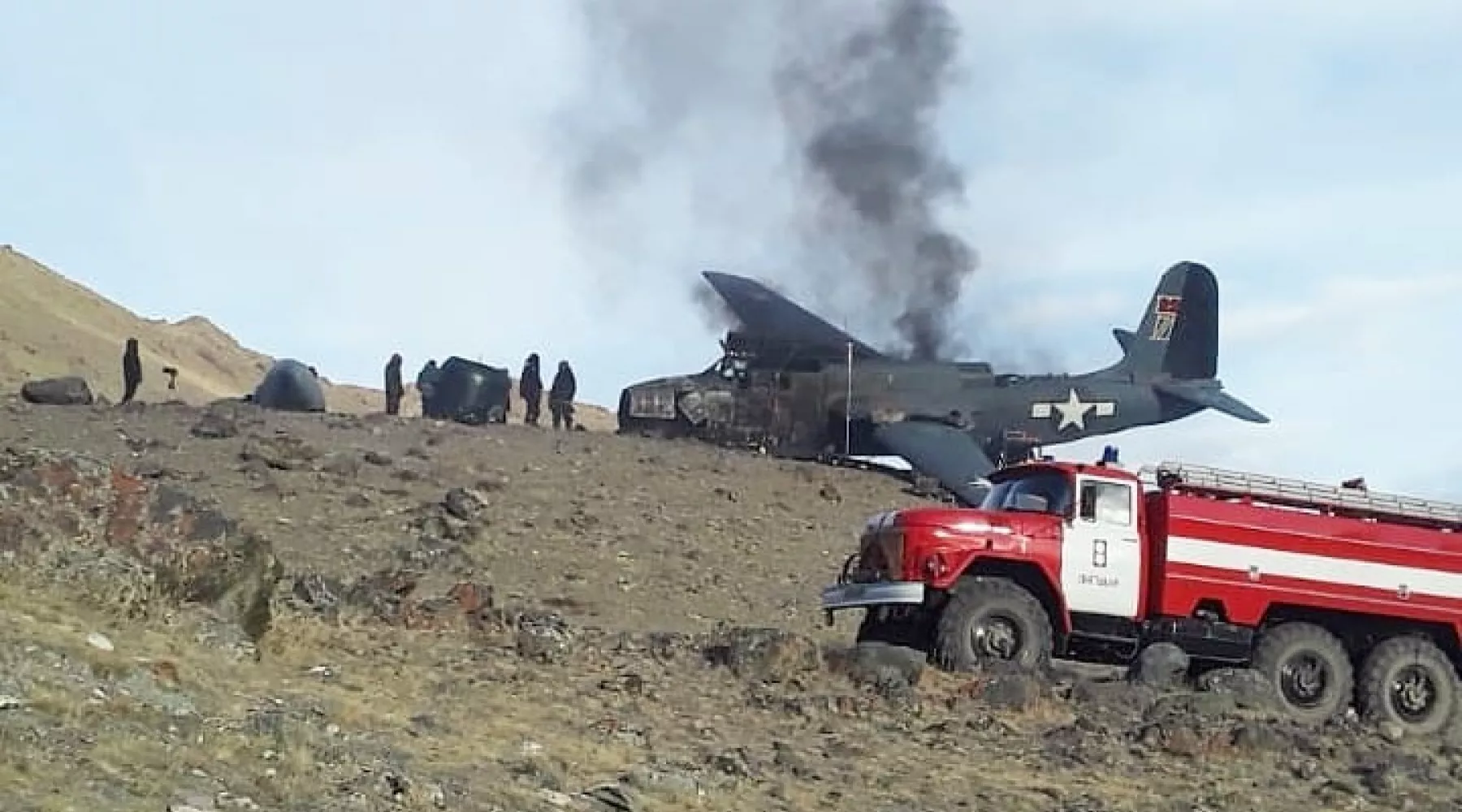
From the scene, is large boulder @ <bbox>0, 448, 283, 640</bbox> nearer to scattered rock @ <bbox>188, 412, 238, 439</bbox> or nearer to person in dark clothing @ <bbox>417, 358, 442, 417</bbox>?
scattered rock @ <bbox>188, 412, 238, 439</bbox>

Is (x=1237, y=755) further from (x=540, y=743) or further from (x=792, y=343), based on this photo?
(x=792, y=343)

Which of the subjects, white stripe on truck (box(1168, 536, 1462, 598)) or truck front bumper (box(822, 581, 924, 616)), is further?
white stripe on truck (box(1168, 536, 1462, 598))

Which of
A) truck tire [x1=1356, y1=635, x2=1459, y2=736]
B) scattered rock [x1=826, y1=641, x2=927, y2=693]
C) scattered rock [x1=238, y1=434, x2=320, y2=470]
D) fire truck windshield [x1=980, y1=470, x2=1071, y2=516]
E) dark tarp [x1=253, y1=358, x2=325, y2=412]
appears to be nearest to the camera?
scattered rock [x1=826, y1=641, x2=927, y2=693]

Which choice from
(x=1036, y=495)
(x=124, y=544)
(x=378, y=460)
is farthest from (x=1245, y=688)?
(x=378, y=460)

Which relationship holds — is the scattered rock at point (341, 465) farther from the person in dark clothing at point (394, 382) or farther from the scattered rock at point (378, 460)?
the person in dark clothing at point (394, 382)

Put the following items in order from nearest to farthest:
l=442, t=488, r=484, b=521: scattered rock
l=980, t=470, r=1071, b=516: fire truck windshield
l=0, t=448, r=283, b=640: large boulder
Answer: l=0, t=448, r=283, b=640: large boulder < l=980, t=470, r=1071, b=516: fire truck windshield < l=442, t=488, r=484, b=521: scattered rock

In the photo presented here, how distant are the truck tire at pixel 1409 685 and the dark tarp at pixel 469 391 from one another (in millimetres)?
22570

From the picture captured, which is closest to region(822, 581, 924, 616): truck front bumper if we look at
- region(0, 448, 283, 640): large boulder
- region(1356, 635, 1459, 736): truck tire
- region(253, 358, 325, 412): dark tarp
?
region(1356, 635, 1459, 736): truck tire

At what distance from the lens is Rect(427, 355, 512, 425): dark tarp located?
39.7 meters

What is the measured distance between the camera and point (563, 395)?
1583 inches

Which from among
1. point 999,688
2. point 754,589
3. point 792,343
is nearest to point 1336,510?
point 999,688

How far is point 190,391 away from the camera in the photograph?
3430 inches

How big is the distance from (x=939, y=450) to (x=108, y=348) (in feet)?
207

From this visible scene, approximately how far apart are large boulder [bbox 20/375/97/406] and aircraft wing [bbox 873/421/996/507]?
47.6ft
